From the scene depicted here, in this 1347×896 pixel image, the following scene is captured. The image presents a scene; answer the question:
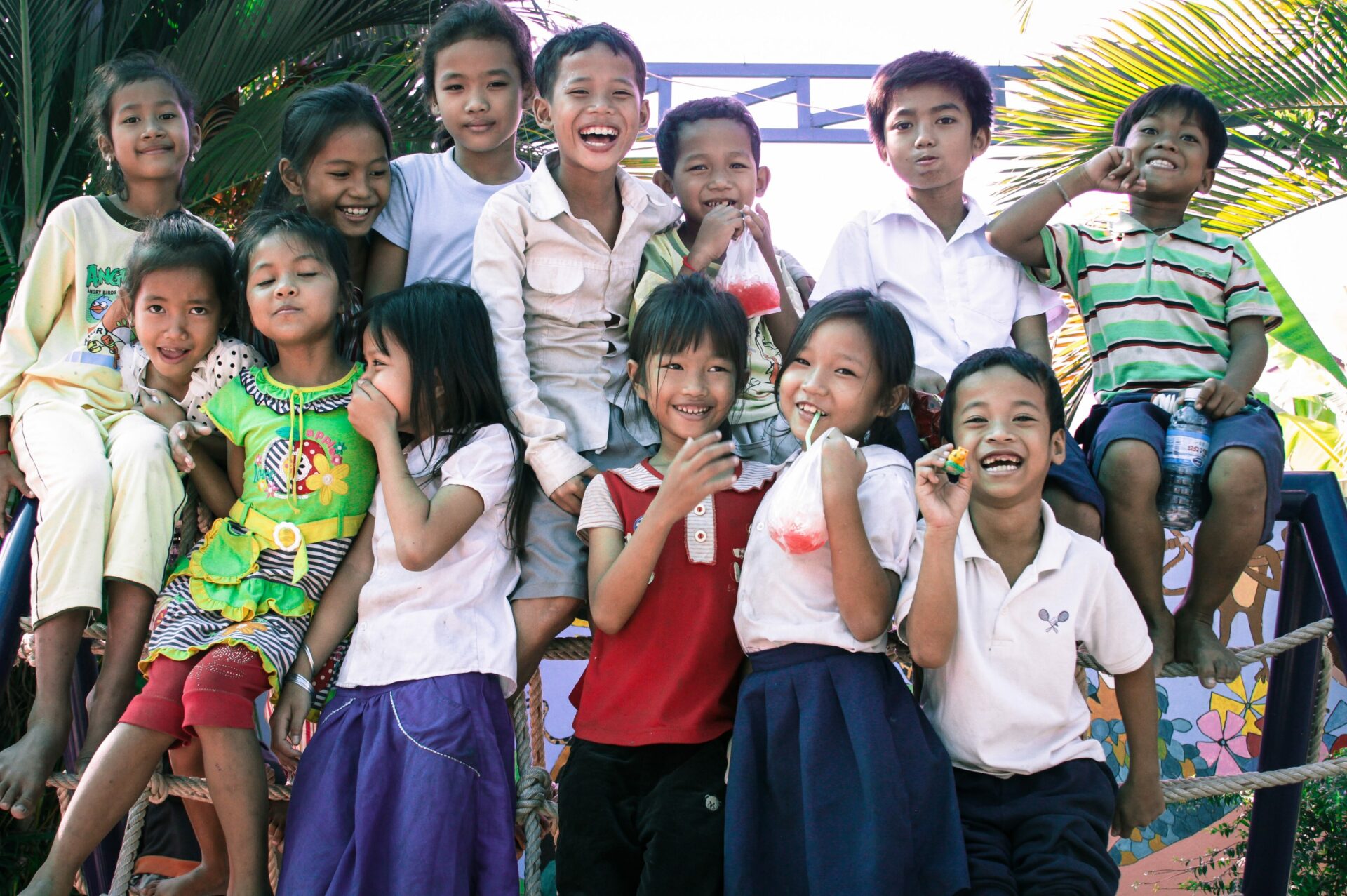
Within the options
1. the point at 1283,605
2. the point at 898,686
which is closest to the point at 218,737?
the point at 898,686

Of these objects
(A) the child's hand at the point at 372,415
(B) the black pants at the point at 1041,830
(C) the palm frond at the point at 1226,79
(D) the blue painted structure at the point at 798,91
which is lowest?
(B) the black pants at the point at 1041,830

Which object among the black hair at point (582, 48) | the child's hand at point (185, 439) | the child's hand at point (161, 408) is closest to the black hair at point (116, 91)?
the child's hand at point (161, 408)

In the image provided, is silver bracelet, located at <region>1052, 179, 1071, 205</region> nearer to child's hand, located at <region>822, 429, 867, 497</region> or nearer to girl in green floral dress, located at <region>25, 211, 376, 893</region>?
child's hand, located at <region>822, 429, 867, 497</region>

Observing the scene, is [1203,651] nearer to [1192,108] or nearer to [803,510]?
[803,510]

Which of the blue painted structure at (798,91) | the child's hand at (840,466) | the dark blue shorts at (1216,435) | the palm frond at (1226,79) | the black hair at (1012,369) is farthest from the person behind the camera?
the blue painted structure at (798,91)

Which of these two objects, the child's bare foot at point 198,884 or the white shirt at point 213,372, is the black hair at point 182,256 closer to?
the white shirt at point 213,372

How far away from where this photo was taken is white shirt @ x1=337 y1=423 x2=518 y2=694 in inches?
91.4

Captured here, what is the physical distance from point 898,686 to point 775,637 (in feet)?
0.81

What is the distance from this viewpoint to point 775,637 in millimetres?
2205

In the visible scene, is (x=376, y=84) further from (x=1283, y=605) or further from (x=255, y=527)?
(x=1283, y=605)

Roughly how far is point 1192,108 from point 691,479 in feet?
5.61

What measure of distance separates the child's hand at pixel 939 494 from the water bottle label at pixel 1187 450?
0.82 m

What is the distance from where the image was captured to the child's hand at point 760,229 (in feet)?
9.59

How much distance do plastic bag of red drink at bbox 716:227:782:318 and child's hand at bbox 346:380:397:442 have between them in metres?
0.81
